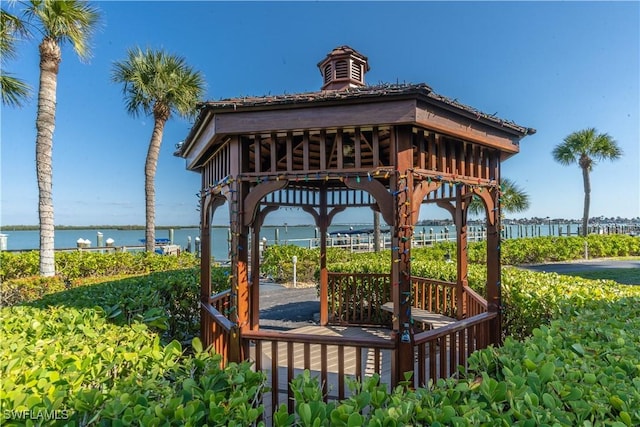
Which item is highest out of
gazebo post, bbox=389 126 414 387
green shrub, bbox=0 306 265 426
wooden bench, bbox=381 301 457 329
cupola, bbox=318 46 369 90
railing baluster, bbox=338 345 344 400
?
cupola, bbox=318 46 369 90

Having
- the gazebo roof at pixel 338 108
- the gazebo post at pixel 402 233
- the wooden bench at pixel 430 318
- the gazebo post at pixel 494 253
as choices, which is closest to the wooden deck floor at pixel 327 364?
the gazebo post at pixel 402 233

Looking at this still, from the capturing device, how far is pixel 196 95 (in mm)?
14328

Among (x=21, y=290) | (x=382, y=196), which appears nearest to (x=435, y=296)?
(x=382, y=196)

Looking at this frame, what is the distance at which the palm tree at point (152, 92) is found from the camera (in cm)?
1303

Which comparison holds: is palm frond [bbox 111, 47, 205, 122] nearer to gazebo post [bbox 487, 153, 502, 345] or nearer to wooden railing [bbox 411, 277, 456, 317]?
wooden railing [bbox 411, 277, 456, 317]

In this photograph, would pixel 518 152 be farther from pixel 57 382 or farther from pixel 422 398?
pixel 57 382

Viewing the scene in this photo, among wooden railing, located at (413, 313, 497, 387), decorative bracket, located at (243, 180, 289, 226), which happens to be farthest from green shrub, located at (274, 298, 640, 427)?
decorative bracket, located at (243, 180, 289, 226)

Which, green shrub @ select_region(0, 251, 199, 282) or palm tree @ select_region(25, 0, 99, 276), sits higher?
palm tree @ select_region(25, 0, 99, 276)

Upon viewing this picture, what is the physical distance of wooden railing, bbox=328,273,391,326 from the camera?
6.67 metres

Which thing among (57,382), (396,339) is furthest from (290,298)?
(57,382)

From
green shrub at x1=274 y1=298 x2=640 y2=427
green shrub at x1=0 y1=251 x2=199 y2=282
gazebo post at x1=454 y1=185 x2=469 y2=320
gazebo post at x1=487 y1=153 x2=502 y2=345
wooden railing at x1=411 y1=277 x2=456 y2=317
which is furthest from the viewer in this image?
green shrub at x1=0 y1=251 x2=199 y2=282

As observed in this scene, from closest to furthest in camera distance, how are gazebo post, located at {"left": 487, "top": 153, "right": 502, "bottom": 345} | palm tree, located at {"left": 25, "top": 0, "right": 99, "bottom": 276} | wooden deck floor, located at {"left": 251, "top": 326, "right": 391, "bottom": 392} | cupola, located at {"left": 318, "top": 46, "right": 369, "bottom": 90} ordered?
wooden deck floor, located at {"left": 251, "top": 326, "right": 391, "bottom": 392}
gazebo post, located at {"left": 487, "top": 153, "right": 502, "bottom": 345}
cupola, located at {"left": 318, "top": 46, "right": 369, "bottom": 90}
palm tree, located at {"left": 25, "top": 0, "right": 99, "bottom": 276}

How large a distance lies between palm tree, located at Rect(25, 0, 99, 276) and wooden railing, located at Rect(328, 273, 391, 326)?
7.32m

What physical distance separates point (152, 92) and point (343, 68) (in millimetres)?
11070
